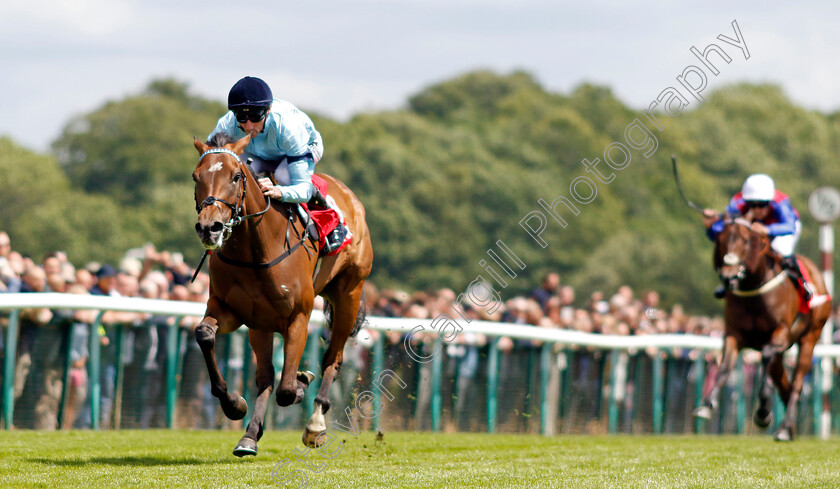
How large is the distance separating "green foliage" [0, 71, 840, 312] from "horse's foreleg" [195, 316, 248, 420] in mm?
32411

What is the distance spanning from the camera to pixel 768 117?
6650 centimetres

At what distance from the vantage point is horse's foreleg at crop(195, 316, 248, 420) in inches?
249

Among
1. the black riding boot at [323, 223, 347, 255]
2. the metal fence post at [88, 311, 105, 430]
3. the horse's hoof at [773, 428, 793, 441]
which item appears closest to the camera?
the black riding boot at [323, 223, 347, 255]

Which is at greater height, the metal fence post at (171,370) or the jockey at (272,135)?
the jockey at (272,135)

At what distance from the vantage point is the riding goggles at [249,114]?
260 inches

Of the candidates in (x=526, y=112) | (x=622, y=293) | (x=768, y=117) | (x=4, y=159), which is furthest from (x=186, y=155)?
(x=622, y=293)

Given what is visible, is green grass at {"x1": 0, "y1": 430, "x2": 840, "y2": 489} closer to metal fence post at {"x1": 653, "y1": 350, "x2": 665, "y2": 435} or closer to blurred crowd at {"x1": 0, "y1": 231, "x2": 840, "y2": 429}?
blurred crowd at {"x1": 0, "y1": 231, "x2": 840, "y2": 429}

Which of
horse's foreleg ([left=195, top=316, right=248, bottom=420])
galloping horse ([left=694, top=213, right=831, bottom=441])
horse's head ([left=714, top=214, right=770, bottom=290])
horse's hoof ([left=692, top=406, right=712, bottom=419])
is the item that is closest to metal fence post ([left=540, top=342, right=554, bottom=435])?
galloping horse ([left=694, top=213, right=831, bottom=441])

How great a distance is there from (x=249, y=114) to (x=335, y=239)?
3.81ft

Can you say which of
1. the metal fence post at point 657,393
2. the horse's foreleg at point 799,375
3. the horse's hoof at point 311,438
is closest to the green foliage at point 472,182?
the metal fence post at point 657,393

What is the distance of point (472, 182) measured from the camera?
51.2m

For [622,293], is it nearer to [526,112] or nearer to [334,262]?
[334,262]

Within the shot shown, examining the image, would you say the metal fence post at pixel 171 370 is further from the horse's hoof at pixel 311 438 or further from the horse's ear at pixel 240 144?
the horse's ear at pixel 240 144

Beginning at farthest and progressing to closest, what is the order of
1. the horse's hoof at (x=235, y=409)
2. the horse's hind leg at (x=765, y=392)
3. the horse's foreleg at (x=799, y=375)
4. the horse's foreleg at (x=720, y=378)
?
1. the horse's foreleg at (x=799, y=375)
2. the horse's hind leg at (x=765, y=392)
3. the horse's foreleg at (x=720, y=378)
4. the horse's hoof at (x=235, y=409)
